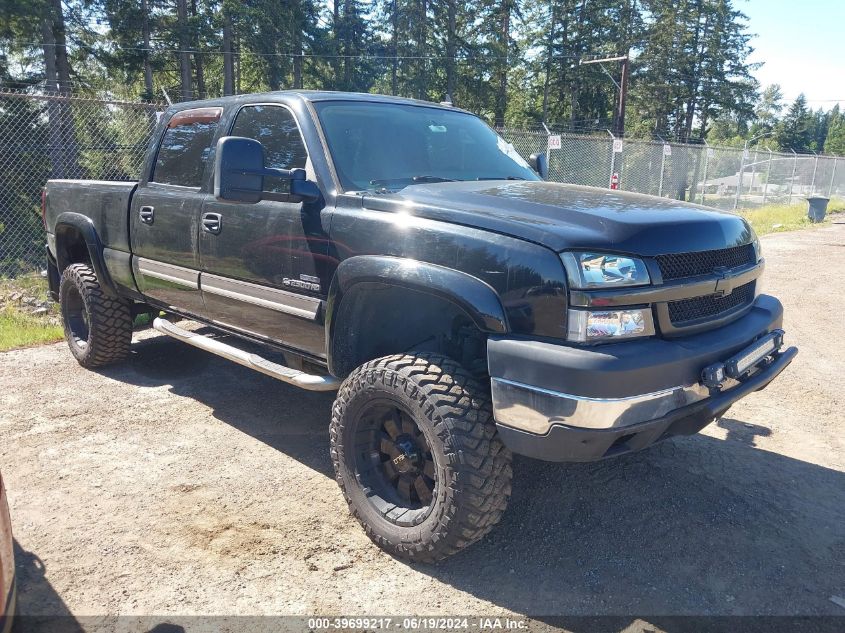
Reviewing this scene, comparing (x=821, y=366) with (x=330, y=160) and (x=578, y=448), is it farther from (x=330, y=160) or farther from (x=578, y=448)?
(x=330, y=160)

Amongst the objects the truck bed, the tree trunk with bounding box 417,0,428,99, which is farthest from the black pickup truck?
the tree trunk with bounding box 417,0,428,99

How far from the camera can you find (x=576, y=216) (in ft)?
8.62

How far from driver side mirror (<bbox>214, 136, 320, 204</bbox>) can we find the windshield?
0.67 ft

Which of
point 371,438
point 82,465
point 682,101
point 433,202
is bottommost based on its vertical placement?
point 82,465

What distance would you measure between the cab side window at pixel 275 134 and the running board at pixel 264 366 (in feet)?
3.14

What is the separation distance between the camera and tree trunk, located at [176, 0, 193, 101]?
25609 mm

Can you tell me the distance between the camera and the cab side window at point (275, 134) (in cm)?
352

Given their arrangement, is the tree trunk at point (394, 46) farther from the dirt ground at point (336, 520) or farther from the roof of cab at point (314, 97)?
the dirt ground at point (336, 520)

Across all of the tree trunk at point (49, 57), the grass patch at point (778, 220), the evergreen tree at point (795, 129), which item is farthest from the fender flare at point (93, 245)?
the evergreen tree at point (795, 129)

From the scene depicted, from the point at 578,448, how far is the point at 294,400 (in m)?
2.82

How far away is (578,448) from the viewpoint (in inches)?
94.8

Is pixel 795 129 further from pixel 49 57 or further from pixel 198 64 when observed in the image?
pixel 49 57

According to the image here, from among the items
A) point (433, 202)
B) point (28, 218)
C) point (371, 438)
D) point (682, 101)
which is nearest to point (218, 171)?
point (433, 202)

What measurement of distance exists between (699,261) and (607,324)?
2.19 feet
